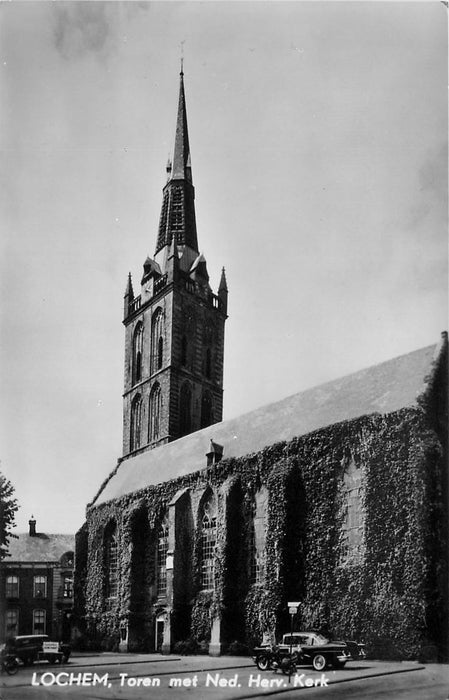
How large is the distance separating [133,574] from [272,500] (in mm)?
11414

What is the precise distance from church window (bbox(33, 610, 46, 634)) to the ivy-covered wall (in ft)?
18.2

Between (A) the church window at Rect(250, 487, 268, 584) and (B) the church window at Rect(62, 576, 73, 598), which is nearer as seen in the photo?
(A) the church window at Rect(250, 487, 268, 584)

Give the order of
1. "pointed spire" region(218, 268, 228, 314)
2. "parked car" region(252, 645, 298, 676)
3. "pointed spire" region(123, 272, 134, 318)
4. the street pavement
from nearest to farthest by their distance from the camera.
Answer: the street pavement → "parked car" region(252, 645, 298, 676) → "pointed spire" region(218, 268, 228, 314) → "pointed spire" region(123, 272, 134, 318)

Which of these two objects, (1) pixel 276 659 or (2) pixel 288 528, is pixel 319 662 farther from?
(2) pixel 288 528

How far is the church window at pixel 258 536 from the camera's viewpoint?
28.7 meters

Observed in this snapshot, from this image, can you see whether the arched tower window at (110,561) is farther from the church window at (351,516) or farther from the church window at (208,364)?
the church window at (351,516)

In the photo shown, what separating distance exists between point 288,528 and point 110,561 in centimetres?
1564

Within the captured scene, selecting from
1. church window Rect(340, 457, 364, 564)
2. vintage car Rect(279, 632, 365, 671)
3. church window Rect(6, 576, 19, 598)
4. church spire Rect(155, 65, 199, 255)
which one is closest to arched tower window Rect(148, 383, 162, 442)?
church spire Rect(155, 65, 199, 255)

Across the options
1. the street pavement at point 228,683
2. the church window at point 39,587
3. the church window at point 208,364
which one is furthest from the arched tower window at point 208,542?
the church window at point 208,364

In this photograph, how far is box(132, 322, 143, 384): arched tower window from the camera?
176 ft

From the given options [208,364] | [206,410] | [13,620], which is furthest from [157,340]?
[13,620]

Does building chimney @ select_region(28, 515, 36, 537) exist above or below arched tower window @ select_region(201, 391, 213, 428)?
below

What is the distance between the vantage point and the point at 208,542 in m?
32.2

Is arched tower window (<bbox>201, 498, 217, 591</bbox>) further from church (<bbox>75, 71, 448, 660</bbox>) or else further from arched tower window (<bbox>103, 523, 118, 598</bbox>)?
arched tower window (<bbox>103, 523, 118, 598</bbox>)
